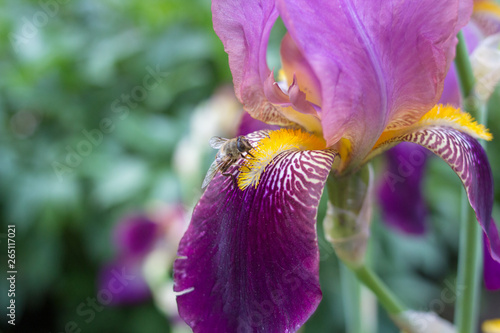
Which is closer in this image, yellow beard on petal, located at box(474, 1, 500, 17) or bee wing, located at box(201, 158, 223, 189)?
bee wing, located at box(201, 158, 223, 189)

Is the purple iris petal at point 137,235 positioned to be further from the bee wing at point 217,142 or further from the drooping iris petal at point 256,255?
the drooping iris petal at point 256,255

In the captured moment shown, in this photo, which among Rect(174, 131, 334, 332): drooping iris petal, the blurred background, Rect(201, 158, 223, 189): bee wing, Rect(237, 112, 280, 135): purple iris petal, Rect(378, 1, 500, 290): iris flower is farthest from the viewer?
the blurred background

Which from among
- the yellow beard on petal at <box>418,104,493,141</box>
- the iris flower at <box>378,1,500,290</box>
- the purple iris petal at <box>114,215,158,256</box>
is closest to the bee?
the yellow beard on petal at <box>418,104,493,141</box>

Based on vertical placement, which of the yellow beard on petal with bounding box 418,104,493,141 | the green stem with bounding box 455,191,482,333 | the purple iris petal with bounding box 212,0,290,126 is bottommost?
the green stem with bounding box 455,191,482,333

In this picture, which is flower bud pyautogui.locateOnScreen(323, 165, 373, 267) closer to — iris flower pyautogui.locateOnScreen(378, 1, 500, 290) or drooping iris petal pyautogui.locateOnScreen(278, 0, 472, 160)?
drooping iris petal pyautogui.locateOnScreen(278, 0, 472, 160)

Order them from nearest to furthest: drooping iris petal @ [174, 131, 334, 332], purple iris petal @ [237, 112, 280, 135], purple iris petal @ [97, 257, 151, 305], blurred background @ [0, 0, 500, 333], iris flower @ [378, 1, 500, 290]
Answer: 1. drooping iris petal @ [174, 131, 334, 332]
2. purple iris petal @ [237, 112, 280, 135]
3. iris flower @ [378, 1, 500, 290]
4. purple iris petal @ [97, 257, 151, 305]
5. blurred background @ [0, 0, 500, 333]

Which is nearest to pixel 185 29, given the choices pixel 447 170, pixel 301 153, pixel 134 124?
pixel 134 124

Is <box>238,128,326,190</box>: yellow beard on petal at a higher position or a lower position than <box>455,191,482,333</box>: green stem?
higher
